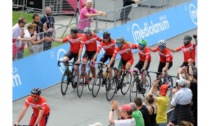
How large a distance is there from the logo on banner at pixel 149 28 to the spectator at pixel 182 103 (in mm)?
9535

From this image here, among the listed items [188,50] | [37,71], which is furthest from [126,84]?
[37,71]

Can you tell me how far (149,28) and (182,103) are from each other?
10474 millimetres

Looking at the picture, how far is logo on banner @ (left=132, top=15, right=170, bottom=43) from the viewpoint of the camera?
23172mm

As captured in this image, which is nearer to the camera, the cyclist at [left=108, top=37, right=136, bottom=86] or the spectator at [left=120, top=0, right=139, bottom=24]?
the cyclist at [left=108, top=37, right=136, bottom=86]

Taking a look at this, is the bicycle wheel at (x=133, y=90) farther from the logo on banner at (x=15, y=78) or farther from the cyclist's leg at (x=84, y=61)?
the logo on banner at (x=15, y=78)

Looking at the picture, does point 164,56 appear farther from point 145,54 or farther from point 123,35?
point 123,35

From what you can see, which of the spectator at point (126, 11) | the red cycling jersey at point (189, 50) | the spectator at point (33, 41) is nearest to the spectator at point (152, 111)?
the red cycling jersey at point (189, 50)

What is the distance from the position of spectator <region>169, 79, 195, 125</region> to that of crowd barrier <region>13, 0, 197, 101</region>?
18.5 ft

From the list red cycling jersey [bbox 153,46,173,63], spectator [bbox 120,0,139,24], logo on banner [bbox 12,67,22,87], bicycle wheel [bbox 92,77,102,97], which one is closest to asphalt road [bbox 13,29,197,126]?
bicycle wheel [bbox 92,77,102,97]

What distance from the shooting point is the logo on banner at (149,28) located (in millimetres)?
23172

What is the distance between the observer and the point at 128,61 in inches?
720

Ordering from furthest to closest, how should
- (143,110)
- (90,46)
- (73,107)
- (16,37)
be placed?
(90,46) < (16,37) < (73,107) < (143,110)

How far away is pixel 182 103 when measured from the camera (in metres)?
13.6

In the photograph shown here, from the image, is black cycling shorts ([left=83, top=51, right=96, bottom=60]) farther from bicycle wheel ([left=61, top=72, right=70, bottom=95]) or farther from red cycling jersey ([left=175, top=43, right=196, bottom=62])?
red cycling jersey ([left=175, top=43, right=196, bottom=62])
